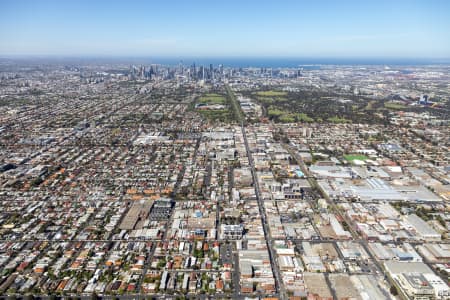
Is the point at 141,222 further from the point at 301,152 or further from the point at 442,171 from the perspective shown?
the point at 442,171

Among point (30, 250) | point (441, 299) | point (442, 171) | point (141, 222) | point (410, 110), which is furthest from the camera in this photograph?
point (410, 110)

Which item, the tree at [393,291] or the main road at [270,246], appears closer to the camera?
the tree at [393,291]

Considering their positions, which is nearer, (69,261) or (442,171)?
(69,261)

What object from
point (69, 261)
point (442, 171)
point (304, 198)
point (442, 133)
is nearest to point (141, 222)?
point (69, 261)

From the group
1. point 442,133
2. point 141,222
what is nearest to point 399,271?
point 141,222

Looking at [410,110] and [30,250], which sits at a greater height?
[410,110]

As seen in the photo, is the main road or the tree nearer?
the tree

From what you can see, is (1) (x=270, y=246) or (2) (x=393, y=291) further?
(1) (x=270, y=246)

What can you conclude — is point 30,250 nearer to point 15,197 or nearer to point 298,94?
point 15,197

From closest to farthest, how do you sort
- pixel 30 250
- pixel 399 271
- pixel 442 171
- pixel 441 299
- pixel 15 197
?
pixel 441 299 → pixel 399 271 → pixel 30 250 → pixel 15 197 → pixel 442 171
